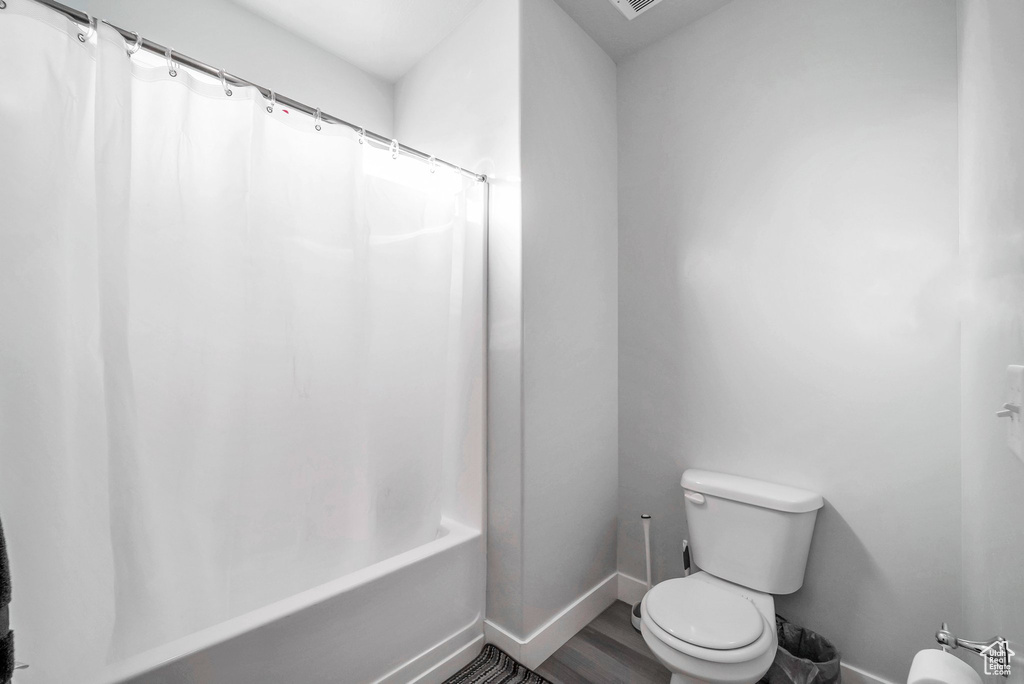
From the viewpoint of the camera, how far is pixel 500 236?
1.73 m

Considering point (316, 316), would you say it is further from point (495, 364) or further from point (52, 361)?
point (495, 364)

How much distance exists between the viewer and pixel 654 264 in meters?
2.01

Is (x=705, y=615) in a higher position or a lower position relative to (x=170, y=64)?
lower

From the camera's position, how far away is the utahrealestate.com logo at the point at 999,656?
0.62 m

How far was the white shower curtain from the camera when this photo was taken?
911mm

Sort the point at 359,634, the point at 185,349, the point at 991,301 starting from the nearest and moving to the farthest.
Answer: the point at 991,301 < the point at 185,349 < the point at 359,634

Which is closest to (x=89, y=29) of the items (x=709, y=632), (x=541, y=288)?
(x=541, y=288)

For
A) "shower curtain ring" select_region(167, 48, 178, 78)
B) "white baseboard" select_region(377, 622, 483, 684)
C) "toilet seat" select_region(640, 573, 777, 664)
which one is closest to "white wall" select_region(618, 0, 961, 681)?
"toilet seat" select_region(640, 573, 777, 664)

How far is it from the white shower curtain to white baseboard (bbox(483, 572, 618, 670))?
51cm

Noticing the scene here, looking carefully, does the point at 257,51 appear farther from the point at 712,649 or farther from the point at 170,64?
the point at 712,649

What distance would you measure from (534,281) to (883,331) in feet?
3.86

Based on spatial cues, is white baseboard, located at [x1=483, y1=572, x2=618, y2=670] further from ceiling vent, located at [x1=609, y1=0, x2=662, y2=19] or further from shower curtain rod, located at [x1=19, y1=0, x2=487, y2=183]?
ceiling vent, located at [x1=609, y1=0, x2=662, y2=19]

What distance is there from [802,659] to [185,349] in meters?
2.07

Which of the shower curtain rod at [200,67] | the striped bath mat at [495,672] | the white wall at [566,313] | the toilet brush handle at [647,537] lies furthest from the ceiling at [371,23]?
the striped bath mat at [495,672]
